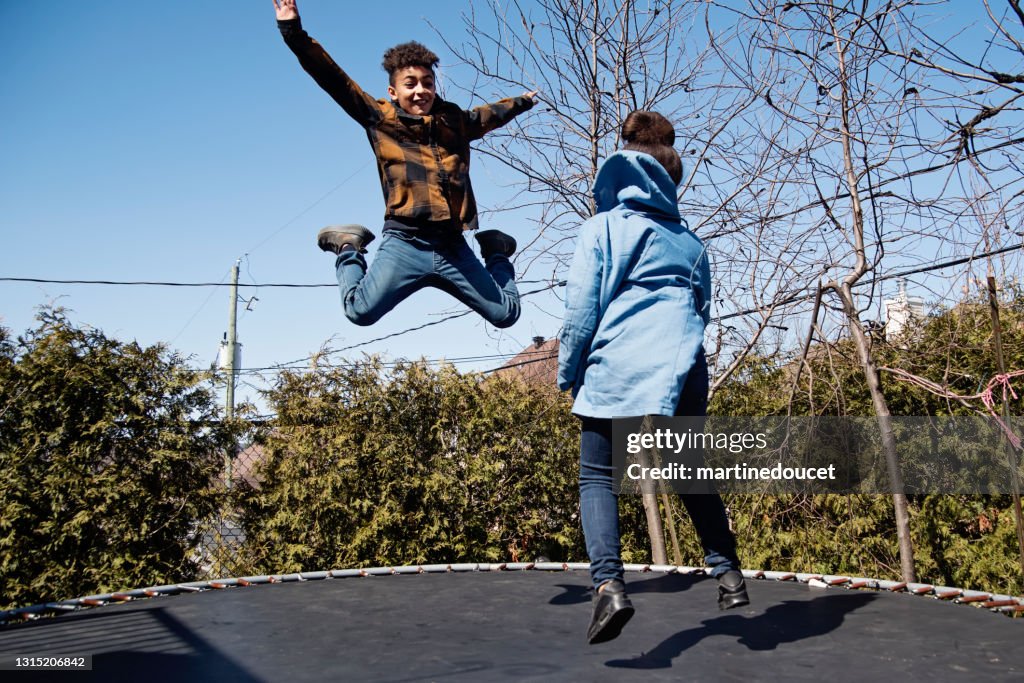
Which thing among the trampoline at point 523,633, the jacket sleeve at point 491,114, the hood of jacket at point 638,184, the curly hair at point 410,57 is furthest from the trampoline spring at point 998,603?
the curly hair at point 410,57

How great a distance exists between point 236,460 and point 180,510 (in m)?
0.46

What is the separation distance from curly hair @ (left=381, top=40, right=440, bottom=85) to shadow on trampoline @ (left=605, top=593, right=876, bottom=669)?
1.54m

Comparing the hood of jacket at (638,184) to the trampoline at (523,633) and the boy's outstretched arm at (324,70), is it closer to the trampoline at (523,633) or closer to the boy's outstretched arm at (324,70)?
the boy's outstretched arm at (324,70)

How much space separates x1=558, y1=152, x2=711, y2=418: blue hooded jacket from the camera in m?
1.61

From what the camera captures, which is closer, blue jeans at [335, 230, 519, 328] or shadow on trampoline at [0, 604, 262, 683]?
shadow on trampoline at [0, 604, 262, 683]

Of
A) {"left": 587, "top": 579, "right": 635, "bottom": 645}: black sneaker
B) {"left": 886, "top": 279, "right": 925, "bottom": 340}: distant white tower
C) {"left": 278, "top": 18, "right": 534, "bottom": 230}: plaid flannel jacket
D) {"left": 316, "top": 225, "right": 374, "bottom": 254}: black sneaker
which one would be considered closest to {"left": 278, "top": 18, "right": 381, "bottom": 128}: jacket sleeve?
{"left": 278, "top": 18, "right": 534, "bottom": 230}: plaid flannel jacket

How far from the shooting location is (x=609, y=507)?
168cm

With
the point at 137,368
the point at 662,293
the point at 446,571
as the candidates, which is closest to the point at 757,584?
the point at 446,571

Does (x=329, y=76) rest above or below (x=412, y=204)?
above

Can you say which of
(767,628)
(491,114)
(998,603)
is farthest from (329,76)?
(998,603)

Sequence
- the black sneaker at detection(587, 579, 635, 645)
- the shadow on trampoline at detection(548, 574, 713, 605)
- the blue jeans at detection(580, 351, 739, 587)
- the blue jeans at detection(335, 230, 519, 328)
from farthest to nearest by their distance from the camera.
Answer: the shadow on trampoline at detection(548, 574, 713, 605) → the blue jeans at detection(335, 230, 519, 328) → the blue jeans at detection(580, 351, 739, 587) → the black sneaker at detection(587, 579, 635, 645)

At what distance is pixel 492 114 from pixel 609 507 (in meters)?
1.18

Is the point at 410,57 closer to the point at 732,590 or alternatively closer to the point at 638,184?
the point at 638,184

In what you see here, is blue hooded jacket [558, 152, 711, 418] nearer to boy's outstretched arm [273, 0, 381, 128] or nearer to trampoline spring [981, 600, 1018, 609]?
boy's outstretched arm [273, 0, 381, 128]
